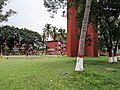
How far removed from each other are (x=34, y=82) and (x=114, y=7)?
16927mm

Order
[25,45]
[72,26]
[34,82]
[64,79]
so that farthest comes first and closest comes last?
[25,45] < [72,26] < [64,79] < [34,82]

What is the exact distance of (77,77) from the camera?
13.5 metres

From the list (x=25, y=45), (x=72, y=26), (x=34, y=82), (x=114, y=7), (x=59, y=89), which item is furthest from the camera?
(x=25, y=45)

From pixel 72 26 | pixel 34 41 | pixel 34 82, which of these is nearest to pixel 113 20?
pixel 34 82

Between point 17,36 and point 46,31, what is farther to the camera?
point 46,31

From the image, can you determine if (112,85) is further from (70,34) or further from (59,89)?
(70,34)

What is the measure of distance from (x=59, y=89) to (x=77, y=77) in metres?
2.73

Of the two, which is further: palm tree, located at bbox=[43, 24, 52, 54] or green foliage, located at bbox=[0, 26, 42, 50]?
palm tree, located at bbox=[43, 24, 52, 54]

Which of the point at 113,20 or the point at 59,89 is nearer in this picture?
the point at 59,89

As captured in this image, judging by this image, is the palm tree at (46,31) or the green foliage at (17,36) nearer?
the green foliage at (17,36)

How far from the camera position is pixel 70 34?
179 ft

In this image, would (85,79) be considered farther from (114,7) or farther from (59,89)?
(114,7)

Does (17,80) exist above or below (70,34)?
below

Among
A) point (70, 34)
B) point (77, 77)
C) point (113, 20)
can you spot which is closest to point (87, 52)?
point (70, 34)
